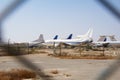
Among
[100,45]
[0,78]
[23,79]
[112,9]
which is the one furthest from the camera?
[100,45]

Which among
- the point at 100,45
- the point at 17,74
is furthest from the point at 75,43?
the point at 17,74

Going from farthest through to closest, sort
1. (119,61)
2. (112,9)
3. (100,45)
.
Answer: (100,45) → (119,61) → (112,9)

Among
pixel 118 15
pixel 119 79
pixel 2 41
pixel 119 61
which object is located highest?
pixel 118 15

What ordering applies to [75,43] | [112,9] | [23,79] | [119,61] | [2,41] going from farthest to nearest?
[75,43] → [23,79] → [119,61] → [112,9] → [2,41]

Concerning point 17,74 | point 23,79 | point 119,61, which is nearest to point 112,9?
point 119,61

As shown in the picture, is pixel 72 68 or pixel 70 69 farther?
pixel 72 68

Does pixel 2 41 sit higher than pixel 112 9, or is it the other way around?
pixel 112 9

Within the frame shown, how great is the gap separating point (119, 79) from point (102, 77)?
7.56 meters

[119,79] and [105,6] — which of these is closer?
[105,6]

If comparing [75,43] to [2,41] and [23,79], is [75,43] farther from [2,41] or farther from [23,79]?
[2,41]

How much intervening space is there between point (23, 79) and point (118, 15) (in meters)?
7.48

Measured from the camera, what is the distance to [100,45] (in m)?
80.7

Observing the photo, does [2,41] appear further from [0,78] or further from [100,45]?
[100,45]

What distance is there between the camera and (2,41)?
2.02m
